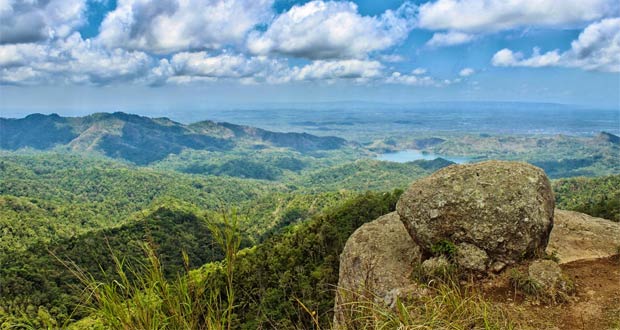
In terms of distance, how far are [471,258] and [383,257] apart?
3.84 meters

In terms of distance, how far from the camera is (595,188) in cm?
9262

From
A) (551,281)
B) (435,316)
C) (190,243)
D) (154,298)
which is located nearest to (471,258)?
(551,281)

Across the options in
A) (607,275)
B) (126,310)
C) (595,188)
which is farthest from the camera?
(595,188)

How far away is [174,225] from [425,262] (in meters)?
92.3

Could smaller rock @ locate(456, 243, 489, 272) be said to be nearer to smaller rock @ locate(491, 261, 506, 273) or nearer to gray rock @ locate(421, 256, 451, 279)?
smaller rock @ locate(491, 261, 506, 273)

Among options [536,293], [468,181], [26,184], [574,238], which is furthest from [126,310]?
[26,184]

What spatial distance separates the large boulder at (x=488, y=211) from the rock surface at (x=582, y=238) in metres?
1.53

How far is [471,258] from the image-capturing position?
1078 centimetres

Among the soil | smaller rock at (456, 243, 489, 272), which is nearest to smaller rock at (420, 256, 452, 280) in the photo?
smaller rock at (456, 243, 489, 272)

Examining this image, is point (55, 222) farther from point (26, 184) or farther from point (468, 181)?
point (468, 181)

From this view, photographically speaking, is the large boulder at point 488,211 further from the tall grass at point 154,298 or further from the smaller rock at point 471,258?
the tall grass at point 154,298

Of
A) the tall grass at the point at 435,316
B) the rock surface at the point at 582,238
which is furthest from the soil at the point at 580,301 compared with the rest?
the tall grass at the point at 435,316

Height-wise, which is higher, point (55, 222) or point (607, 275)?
point (607, 275)

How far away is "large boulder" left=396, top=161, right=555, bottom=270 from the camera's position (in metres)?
10.9
